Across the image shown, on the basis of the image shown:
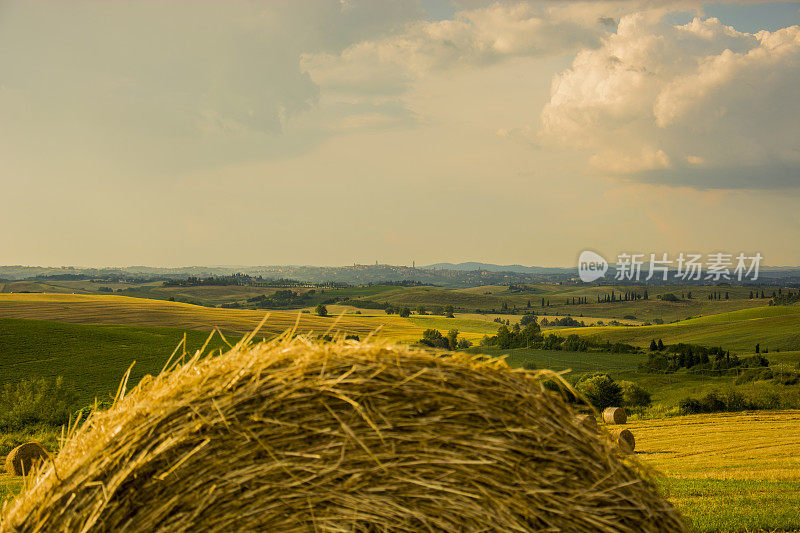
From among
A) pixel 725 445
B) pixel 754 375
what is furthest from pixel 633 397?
pixel 725 445

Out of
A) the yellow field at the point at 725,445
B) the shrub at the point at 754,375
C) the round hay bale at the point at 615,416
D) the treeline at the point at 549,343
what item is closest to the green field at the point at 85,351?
the round hay bale at the point at 615,416

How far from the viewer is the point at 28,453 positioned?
15000mm

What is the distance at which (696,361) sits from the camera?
162 feet

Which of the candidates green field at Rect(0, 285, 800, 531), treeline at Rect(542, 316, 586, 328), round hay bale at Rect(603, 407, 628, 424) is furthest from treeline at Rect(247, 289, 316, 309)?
round hay bale at Rect(603, 407, 628, 424)

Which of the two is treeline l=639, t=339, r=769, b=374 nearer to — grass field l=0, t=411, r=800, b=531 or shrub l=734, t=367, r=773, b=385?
shrub l=734, t=367, r=773, b=385

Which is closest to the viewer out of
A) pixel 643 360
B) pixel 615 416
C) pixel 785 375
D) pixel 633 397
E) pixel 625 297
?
pixel 615 416

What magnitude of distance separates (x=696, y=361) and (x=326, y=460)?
53.1m

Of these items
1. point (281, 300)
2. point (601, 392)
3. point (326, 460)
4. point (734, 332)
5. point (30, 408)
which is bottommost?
point (30, 408)

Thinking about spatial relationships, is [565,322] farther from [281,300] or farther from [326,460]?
[326,460]

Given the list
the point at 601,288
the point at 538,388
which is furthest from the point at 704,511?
the point at 601,288

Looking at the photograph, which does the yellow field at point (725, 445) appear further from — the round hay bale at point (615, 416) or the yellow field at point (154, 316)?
the yellow field at point (154, 316)

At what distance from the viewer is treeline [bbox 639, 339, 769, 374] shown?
46.1 metres

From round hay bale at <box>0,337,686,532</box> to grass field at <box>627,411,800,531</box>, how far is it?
558cm

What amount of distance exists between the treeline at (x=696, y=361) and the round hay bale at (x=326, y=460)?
4832cm
